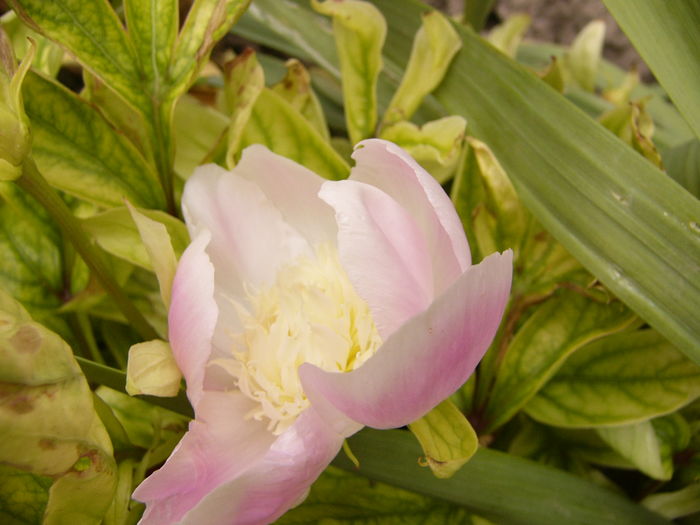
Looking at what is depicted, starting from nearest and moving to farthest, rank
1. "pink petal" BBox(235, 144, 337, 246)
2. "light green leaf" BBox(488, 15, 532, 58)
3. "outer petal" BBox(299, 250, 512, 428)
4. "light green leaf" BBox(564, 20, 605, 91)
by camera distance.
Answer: "outer petal" BBox(299, 250, 512, 428) < "pink petal" BBox(235, 144, 337, 246) < "light green leaf" BBox(488, 15, 532, 58) < "light green leaf" BBox(564, 20, 605, 91)

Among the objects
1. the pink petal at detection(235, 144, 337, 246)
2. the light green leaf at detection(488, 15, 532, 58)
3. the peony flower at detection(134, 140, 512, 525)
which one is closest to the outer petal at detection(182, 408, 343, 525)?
the peony flower at detection(134, 140, 512, 525)

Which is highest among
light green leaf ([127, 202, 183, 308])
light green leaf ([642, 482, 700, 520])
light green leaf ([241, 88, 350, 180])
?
light green leaf ([241, 88, 350, 180])

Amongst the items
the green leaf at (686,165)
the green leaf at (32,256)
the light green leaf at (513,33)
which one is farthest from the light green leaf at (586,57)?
the green leaf at (32,256)

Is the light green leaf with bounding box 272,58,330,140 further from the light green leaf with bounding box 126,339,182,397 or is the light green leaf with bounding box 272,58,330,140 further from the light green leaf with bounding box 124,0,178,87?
the light green leaf with bounding box 126,339,182,397

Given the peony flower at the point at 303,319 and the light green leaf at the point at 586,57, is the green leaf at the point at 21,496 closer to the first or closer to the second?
the peony flower at the point at 303,319

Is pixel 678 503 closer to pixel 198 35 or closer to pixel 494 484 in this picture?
pixel 494 484

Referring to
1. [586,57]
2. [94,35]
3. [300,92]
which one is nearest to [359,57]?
[300,92]

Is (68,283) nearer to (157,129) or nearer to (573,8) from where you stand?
(157,129)
